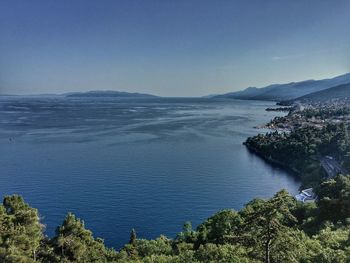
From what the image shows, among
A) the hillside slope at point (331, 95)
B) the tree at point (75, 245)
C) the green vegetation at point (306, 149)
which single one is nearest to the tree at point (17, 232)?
the tree at point (75, 245)

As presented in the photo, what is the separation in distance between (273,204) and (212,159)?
41560 millimetres

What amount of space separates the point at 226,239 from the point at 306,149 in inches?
1595

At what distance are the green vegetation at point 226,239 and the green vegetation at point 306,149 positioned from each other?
21040 mm

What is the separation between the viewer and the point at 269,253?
27.9ft

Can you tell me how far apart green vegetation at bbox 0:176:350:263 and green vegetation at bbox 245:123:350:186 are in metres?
21.0

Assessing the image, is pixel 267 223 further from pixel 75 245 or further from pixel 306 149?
pixel 306 149

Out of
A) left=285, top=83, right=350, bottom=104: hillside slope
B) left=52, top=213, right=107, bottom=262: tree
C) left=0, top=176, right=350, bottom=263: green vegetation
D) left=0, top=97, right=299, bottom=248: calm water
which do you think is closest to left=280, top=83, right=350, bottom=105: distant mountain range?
left=285, top=83, right=350, bottom=104: hillside slope

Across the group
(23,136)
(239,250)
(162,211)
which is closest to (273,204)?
(239,250)

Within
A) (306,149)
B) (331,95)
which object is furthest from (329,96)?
(306,149)

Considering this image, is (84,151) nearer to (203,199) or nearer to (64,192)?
(64,192)

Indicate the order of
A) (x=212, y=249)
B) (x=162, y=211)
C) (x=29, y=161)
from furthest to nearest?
(x=29, y=161), (x=162, y=211), (x=212, y=249)

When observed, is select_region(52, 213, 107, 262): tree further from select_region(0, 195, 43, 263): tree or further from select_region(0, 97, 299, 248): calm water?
select_region(0, 97, 299, 248): calm water

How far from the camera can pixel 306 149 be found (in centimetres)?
4909

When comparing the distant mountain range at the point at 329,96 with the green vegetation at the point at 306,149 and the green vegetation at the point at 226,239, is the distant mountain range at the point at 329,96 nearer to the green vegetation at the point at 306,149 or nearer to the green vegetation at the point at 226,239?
the green vegetation at the point at 306,149
